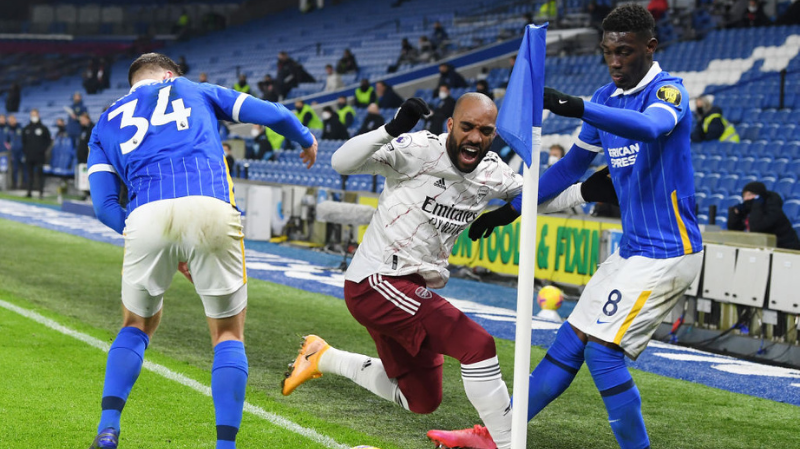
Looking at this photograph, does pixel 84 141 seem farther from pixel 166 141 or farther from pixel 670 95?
pixel 670 95

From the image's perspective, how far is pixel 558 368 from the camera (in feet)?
13.9

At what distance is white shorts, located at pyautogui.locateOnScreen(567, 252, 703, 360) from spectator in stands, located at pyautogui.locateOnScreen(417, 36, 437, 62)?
2137cm

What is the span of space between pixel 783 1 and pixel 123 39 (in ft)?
97.1

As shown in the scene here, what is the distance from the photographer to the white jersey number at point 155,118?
4.09 metres

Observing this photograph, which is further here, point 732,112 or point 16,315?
point 732,112

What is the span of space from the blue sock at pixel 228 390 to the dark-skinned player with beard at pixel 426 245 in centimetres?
66

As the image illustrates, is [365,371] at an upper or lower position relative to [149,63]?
lower

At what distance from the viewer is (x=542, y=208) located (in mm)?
4715

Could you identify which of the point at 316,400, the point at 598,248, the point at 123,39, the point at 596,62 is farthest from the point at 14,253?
the point at 123,39

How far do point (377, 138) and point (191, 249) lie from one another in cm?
92

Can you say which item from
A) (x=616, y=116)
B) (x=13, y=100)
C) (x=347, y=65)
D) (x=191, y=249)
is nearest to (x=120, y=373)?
(x=191, y=249)

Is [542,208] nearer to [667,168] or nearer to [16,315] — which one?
[667,168]

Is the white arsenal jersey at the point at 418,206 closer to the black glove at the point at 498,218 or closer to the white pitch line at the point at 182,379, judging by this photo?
the black glove at the point at 498,218

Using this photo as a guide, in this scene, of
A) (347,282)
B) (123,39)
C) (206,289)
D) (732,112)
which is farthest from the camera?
(123,39)
